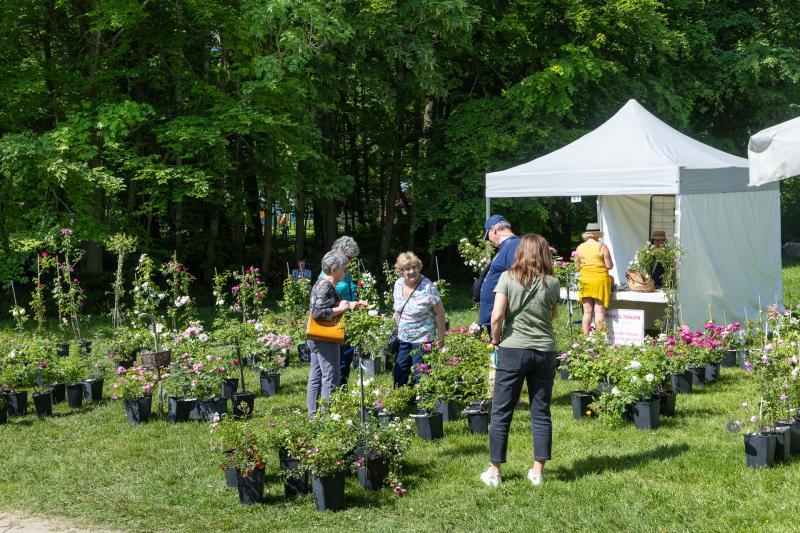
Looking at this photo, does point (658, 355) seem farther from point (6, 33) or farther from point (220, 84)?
point (6, 33)

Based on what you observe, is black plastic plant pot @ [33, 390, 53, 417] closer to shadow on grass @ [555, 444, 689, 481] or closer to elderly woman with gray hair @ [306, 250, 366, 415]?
elderly woman with gray hair @ [306, 250, 366, 415]

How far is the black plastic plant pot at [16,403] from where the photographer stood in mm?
7762

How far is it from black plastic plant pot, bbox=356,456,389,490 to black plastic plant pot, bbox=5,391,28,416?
13.6 ft

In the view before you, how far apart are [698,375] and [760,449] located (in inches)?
106

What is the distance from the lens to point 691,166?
9.21 m

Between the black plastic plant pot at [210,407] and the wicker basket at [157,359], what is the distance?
1.90 feet

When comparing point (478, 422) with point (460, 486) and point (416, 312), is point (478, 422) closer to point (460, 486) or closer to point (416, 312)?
point (416, 312)

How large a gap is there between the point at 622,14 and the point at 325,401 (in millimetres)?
14554

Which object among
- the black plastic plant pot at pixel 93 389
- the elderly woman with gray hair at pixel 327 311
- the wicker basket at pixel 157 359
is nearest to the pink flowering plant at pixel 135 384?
the wicker basket at pixel 157 359

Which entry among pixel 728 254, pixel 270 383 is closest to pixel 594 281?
pixel 728 254

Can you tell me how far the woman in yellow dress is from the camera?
941cm

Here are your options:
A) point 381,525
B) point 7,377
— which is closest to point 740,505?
point 381,525

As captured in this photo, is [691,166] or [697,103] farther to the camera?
[697,103]

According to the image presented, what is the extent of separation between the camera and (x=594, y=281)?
370 inches
